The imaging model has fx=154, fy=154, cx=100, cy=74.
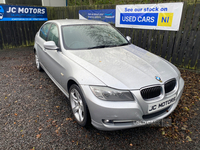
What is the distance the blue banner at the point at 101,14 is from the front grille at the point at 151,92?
222 inches

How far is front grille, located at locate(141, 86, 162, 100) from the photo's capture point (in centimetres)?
223

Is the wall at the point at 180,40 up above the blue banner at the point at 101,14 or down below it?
below

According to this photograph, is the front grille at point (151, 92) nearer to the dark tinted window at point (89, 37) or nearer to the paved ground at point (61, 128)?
the paved ground at point (61, 128)

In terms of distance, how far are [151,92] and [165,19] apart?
4383 mm

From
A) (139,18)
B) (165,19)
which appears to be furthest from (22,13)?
(165,19)

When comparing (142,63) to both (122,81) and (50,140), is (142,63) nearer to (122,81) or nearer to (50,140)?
(122,81)

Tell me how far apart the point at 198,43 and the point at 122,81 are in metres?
4.46

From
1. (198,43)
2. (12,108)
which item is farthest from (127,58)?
(198,43)

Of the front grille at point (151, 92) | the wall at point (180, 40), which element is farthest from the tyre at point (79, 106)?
the wall at point (180, 40)

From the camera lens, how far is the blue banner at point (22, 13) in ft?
26.7

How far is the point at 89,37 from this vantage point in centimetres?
355

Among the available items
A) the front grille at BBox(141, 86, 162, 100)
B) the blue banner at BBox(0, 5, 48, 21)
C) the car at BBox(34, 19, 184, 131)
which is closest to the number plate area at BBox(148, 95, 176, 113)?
the car at BBox(34, 19, 184, 131)

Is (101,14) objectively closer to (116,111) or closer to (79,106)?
(79,106)

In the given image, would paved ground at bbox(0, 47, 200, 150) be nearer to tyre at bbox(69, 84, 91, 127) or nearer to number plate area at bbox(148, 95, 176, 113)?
tyre at bbox(69, 84, 91, 127)
